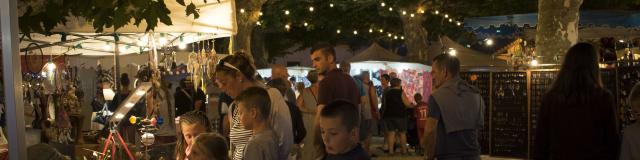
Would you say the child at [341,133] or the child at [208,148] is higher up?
the child at [341,133]

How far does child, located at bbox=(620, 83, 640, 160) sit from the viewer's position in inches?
194

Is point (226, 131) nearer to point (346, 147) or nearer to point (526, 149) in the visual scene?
point (346, 147)

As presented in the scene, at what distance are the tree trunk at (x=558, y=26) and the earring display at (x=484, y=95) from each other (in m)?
1.08

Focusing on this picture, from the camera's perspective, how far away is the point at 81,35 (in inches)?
324

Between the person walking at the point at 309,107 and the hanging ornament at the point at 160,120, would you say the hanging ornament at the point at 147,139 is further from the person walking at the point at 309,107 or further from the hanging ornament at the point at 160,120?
the person walking at the point at 309,107

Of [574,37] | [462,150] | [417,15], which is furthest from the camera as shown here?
[417,15]

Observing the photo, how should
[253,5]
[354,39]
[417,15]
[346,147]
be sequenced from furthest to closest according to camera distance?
[354,39] < [417,15] < [253,5] < [346,147]

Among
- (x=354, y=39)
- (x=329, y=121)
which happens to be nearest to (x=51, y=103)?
(x=329, y=121)

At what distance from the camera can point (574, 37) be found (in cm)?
1271

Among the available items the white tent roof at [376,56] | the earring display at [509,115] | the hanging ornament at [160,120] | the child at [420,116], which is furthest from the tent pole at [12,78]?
the white tent roof at [376,56]

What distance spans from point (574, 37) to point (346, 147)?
9587 millimetres

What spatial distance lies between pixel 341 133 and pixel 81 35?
4980mm

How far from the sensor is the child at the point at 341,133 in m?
4.05

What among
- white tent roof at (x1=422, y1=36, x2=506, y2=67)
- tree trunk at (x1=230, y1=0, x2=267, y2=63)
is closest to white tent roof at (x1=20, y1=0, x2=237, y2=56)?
tree trunk at (x1=230, y1=0, x2=267, y2=63)
